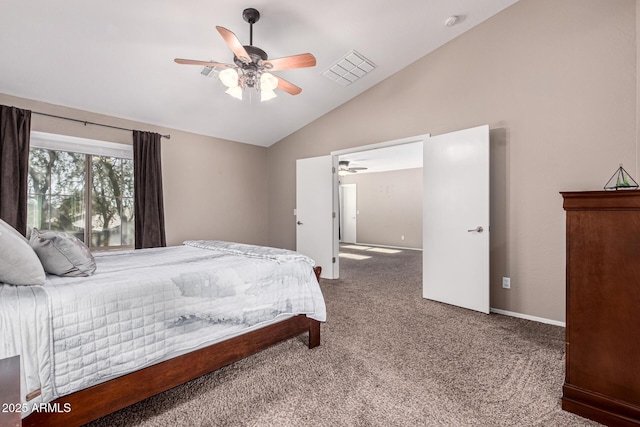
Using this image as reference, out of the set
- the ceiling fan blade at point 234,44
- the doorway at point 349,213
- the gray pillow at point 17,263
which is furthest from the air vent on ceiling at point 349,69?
the doorway at point 349,213

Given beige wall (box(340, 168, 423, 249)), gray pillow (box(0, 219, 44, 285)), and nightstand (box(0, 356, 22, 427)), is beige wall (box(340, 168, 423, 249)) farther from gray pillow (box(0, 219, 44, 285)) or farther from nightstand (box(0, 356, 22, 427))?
nightstand (box(0, 356, 22, 427))

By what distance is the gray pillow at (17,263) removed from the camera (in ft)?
4.26

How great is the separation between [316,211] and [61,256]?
344 centimetres

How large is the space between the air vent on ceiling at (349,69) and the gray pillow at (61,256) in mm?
3202

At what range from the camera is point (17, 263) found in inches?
52.4

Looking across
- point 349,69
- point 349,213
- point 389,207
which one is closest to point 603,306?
point 349,69

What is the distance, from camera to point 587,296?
1.55 meters

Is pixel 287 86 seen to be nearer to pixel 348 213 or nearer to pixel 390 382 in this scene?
pixel 390 382

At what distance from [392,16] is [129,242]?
4.36m

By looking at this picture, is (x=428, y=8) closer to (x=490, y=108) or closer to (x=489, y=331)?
(x=490, y=108)

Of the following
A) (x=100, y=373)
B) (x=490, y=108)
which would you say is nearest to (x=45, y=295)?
(x=100, y=373)

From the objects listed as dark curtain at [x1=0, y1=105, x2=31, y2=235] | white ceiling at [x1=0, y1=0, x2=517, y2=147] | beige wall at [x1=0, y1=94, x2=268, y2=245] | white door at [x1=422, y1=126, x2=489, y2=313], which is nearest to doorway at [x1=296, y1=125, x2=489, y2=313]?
white door at [x1=422, y1=126, x2=489, y2=313]

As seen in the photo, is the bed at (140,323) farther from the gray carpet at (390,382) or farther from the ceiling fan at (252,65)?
the ceiling fan at (252,65)

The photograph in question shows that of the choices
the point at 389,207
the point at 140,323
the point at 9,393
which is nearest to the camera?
the point at 9,393
